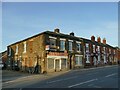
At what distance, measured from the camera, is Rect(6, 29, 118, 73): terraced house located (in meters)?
31.3

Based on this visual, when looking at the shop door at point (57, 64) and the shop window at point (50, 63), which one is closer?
the shop window at point (50, 63)

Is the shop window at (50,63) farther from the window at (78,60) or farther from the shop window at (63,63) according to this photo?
the window at (78,60)

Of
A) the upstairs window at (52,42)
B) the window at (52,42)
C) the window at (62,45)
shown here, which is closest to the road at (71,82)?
the upstairs window at (52,42)

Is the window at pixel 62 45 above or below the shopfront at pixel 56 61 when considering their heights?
above

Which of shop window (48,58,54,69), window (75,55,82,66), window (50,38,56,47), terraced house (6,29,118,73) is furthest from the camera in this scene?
window (75,55,82,66)

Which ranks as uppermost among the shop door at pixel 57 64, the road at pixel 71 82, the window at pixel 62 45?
the window at pixel 62 45

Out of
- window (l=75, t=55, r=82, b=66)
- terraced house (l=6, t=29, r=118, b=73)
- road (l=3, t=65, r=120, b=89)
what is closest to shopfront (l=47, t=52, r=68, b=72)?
terraced house (l=6, t=29, r=118, b=73)

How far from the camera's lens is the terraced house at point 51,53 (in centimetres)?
3133

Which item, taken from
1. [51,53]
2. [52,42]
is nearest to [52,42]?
[52,42]

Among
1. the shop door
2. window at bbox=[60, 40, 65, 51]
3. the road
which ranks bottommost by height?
the road

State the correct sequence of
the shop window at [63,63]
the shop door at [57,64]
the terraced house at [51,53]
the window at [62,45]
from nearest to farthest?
the terraced house at [51,53] → the shop door at [57,64] → the shop window at [63,63] → the window at [62,45]

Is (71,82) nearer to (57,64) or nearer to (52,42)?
(57,64)

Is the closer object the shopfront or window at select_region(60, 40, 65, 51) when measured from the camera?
the shopfront

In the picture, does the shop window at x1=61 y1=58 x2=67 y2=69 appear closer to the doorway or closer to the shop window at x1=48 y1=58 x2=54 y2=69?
the doorway
